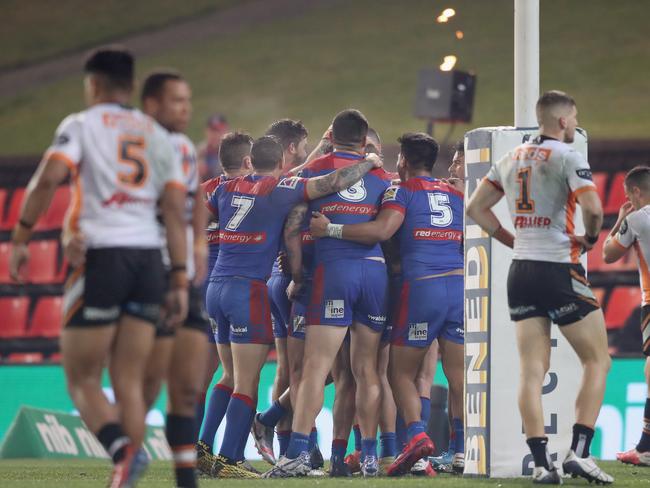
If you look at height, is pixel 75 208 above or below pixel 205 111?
below

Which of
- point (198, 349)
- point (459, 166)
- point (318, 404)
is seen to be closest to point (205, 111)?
point (459, 166)

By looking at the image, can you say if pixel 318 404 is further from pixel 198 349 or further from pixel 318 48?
pixel 318 48

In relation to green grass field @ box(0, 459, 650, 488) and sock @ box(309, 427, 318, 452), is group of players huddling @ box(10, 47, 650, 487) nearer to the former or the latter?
sock @ box(309, 427, 318, 452)

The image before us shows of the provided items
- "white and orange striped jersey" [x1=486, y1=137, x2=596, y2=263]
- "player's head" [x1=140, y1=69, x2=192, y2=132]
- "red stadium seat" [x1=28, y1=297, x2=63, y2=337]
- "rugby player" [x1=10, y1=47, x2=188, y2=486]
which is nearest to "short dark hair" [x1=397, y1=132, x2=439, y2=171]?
"white and orange striped jersey" [x1=486, y1=137, x2=596, y2=263]

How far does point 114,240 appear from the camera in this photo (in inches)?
218

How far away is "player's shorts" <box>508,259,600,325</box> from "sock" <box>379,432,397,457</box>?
2.25m

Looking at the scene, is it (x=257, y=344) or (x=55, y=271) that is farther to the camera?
(x=55, y=271)

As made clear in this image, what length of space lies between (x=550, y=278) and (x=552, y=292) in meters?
0.08

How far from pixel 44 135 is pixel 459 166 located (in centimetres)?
1774

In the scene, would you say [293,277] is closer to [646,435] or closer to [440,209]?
[440,209]

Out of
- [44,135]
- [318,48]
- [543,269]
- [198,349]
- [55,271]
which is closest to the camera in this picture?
[198,349]

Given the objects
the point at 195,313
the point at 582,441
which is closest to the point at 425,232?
the point at 582,441

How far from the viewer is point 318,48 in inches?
1127

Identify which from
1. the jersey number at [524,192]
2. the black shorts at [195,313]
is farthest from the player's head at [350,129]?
the black shorts at [195,313]
